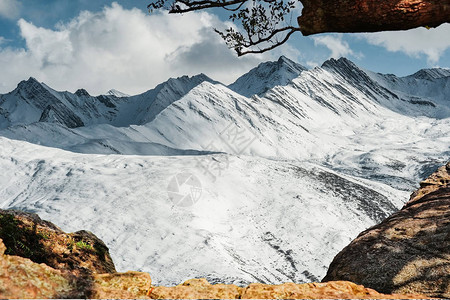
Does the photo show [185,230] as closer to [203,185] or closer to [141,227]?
[141,227]

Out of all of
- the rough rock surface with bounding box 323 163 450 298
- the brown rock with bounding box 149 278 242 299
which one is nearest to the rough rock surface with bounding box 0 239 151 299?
the brown rock with bounding box 149 278 242 299

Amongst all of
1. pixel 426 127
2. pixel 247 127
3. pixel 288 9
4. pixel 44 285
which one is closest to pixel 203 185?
pixel 288 9

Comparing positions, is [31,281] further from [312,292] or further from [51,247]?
[51,247]

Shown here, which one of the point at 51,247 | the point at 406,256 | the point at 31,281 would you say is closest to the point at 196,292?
the point at 31,281

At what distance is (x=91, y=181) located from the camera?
48000 mm

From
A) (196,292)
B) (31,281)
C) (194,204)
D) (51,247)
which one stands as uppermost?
(31,281)

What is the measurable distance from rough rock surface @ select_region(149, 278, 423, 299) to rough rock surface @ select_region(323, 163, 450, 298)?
225cm

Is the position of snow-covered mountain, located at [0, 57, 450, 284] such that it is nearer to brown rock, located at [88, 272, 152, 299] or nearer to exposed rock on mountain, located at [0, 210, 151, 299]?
exposed rock on mountain, located at [0, 210, 151, 299]

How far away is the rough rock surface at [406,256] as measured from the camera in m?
7.09

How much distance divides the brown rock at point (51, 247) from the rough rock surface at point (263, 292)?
9.62 ft

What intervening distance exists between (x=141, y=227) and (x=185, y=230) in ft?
16.1

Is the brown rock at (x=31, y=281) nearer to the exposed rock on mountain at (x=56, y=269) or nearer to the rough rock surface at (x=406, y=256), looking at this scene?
the exposed rock on mountain at (x=56, y=269)

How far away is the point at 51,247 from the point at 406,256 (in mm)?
8338

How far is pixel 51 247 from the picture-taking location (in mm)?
7762
